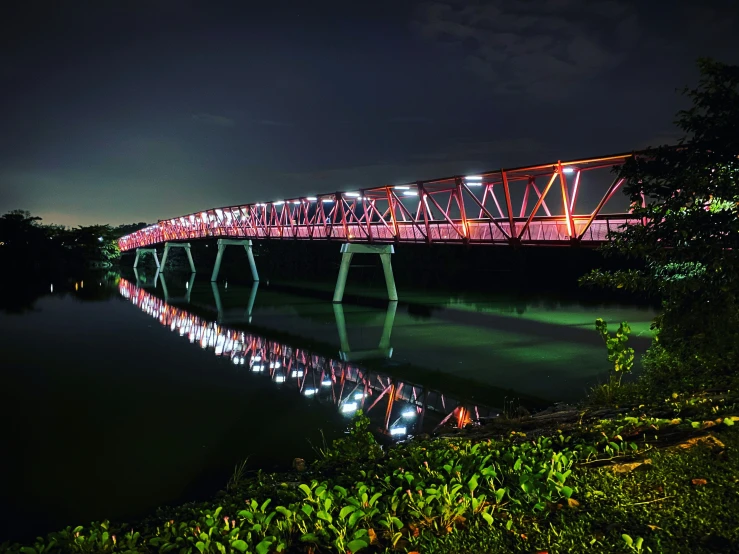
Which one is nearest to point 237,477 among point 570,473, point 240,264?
point 570,473

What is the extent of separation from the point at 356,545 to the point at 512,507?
1.75 metres

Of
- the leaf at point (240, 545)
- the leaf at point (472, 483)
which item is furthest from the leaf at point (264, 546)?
the leaf at point (472, 483)

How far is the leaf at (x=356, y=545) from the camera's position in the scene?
15.4 ft

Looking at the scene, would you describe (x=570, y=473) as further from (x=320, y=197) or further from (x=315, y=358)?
(x=320, y=197)

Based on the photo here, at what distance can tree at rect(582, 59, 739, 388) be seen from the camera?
8.53m

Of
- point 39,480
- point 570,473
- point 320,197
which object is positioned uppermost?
point 320,197

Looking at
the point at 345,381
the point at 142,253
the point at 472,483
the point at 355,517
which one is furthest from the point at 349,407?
the point at 142,253

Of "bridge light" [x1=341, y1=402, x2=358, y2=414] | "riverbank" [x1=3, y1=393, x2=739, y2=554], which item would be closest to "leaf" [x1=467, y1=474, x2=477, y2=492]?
"riverbank" [x1=3, y1=393, x2=739, y2=554]

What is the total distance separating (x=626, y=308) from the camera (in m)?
38.2

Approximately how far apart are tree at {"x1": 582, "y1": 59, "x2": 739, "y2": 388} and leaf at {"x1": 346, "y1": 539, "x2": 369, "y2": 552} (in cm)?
705

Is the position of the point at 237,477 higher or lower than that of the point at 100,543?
lower

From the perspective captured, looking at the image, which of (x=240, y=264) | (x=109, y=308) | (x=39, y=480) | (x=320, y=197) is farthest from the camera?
(x=240, y=264)

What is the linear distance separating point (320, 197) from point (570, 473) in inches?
1507

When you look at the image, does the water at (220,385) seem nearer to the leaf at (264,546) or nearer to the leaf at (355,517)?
the leaf at (264,546)
